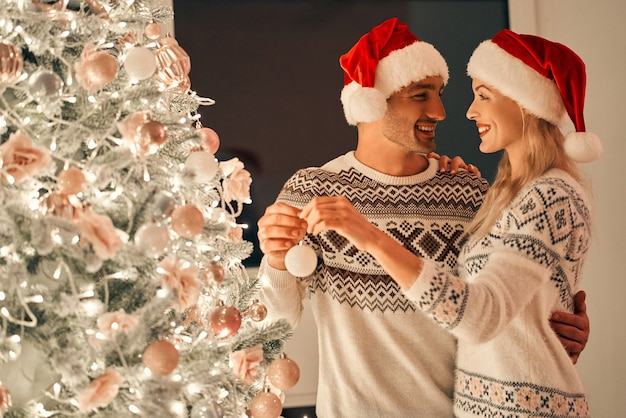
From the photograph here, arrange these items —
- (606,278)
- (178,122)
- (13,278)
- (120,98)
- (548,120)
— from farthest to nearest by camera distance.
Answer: (606,278) → (548,120) → (178,122) → (120,98) → (13,278)

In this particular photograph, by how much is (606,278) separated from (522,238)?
1.21 meters

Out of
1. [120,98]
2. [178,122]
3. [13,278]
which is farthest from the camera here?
[178,122]

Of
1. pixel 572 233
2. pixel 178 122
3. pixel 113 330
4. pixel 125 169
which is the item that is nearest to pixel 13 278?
pixel 113 330

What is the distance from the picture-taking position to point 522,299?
4.84ft

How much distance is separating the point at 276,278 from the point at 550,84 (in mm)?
848

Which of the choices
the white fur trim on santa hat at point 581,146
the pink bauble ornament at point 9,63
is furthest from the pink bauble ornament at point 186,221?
the white fur trim on santa hat at point 581,146

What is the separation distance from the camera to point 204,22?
2.57 m

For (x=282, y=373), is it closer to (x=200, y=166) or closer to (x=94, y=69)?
(x=200, y=166)

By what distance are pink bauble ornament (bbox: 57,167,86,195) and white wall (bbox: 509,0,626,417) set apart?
1813mm

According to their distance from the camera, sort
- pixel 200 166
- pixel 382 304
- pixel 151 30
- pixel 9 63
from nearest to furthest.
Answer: pixel 9 63 → pixel 200 166 → pixel 151 30 → pixel 382 304

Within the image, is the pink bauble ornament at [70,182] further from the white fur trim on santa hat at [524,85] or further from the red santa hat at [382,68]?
the white fur trim on santa hat at [524,85]

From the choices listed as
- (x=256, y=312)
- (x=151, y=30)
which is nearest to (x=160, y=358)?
(x=256, y=312)

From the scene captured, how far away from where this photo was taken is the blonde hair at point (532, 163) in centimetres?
164

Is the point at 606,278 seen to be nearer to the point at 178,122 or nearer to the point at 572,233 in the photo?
the point at 572,233
